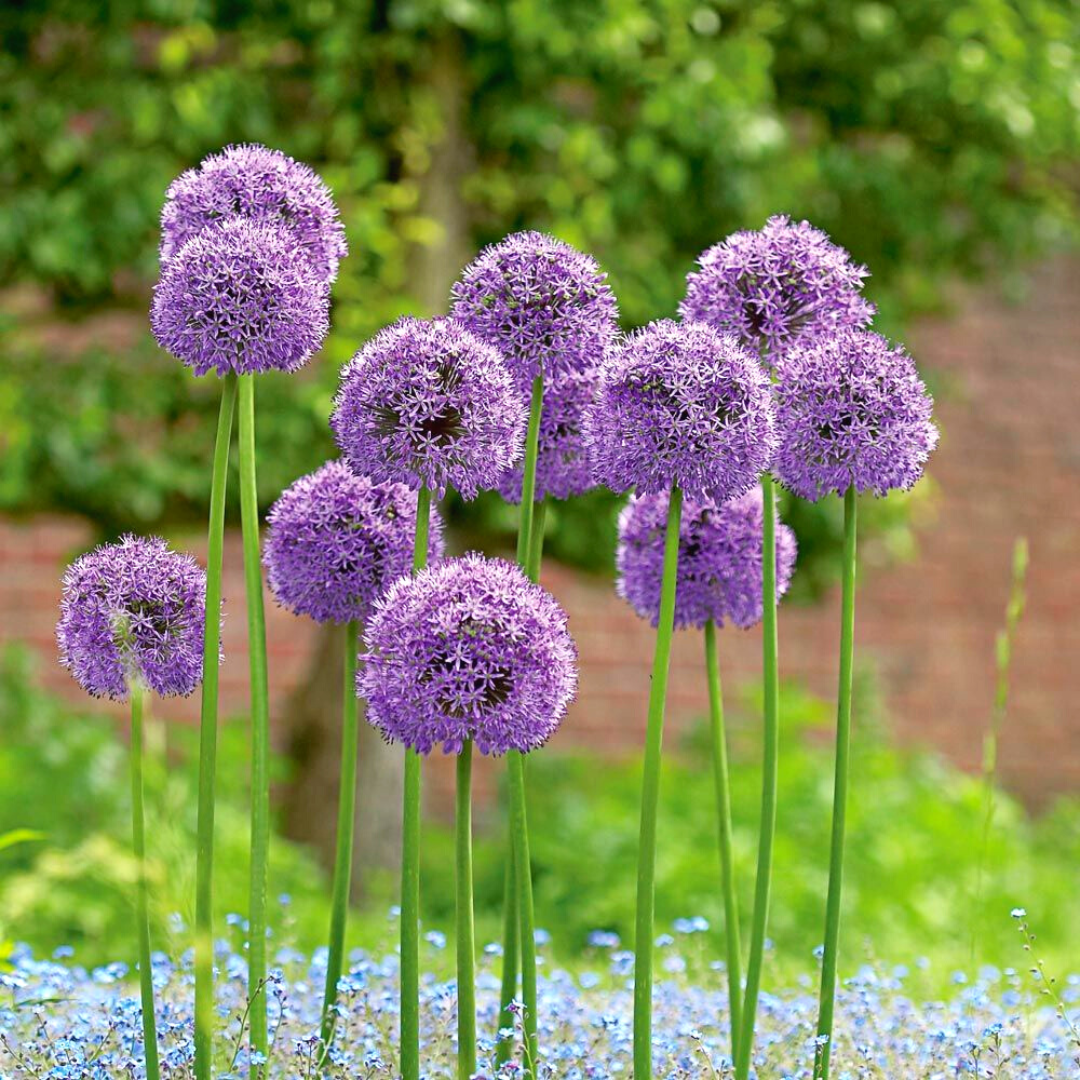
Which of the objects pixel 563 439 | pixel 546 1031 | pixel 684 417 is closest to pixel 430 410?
pixel 684 417

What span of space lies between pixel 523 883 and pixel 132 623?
25.4 inches

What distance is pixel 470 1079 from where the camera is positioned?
204 centimetres

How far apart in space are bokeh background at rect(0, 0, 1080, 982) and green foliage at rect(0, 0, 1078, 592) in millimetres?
14

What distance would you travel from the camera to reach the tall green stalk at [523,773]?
2217mm

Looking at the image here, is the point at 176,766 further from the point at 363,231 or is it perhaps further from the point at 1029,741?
the point at 1029,741

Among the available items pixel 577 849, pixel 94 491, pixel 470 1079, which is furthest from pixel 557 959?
pixel 470 1079

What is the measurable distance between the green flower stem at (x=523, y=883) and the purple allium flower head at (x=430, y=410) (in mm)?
394

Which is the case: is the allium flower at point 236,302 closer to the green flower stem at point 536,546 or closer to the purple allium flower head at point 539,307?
the purple allium flower head at point 539,307

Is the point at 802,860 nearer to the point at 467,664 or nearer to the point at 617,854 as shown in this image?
the point at 617,854

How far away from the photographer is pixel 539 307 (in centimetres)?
222

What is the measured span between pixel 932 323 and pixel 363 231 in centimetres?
456

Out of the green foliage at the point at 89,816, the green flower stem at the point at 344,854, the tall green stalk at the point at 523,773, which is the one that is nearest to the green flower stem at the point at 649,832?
the tall green stalk at the point at 523,773

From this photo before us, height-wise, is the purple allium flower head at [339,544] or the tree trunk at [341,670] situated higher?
the tree trunk at [341,670]

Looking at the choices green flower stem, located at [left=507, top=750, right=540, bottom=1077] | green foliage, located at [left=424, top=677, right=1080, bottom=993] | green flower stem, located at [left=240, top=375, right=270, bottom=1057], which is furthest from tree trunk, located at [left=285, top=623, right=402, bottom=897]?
green flower stem, located at [left=240, top=375, right=270, bottom=1057]
